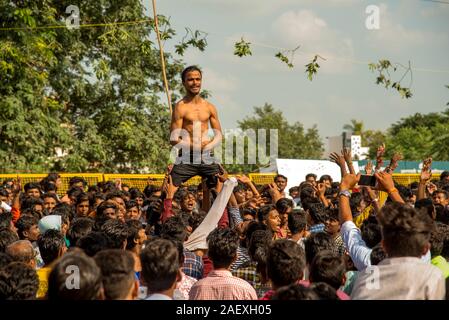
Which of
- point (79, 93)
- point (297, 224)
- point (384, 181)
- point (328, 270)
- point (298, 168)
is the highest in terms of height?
point (79, 93)

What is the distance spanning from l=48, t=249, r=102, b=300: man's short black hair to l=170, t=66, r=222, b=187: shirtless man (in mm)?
5691

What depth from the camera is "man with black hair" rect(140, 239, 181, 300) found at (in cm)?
398

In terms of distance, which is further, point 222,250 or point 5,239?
point 5,239

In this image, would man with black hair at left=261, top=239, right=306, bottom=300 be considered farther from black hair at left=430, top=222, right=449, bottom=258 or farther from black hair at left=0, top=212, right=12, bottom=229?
black hair at left=0, top=212, right=12, bottom=229

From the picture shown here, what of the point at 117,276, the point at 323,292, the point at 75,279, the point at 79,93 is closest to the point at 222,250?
the point at 117,276

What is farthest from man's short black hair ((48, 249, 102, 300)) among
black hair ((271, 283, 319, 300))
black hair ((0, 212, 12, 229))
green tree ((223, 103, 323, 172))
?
green tree ((223, 103, 323, 172))

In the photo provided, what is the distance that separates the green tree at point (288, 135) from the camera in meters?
59.0

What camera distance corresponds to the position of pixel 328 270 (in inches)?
168

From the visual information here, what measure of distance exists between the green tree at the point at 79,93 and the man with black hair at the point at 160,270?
48.3 ft

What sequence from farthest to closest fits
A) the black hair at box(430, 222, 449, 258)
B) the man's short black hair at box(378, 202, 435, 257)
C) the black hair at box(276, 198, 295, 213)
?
the black hair at box(276, 198, 295, 213), the black hair at box(430, 222, 449, 258), the man's short black hair at box(378, 202, 435, 257)

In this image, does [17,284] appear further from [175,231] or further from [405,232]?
[175,231]

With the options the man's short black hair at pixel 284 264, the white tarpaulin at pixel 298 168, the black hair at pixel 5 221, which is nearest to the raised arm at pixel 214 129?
the black hair at pixel 5 221

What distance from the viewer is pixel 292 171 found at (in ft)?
54.7

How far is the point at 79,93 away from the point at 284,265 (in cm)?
1803
